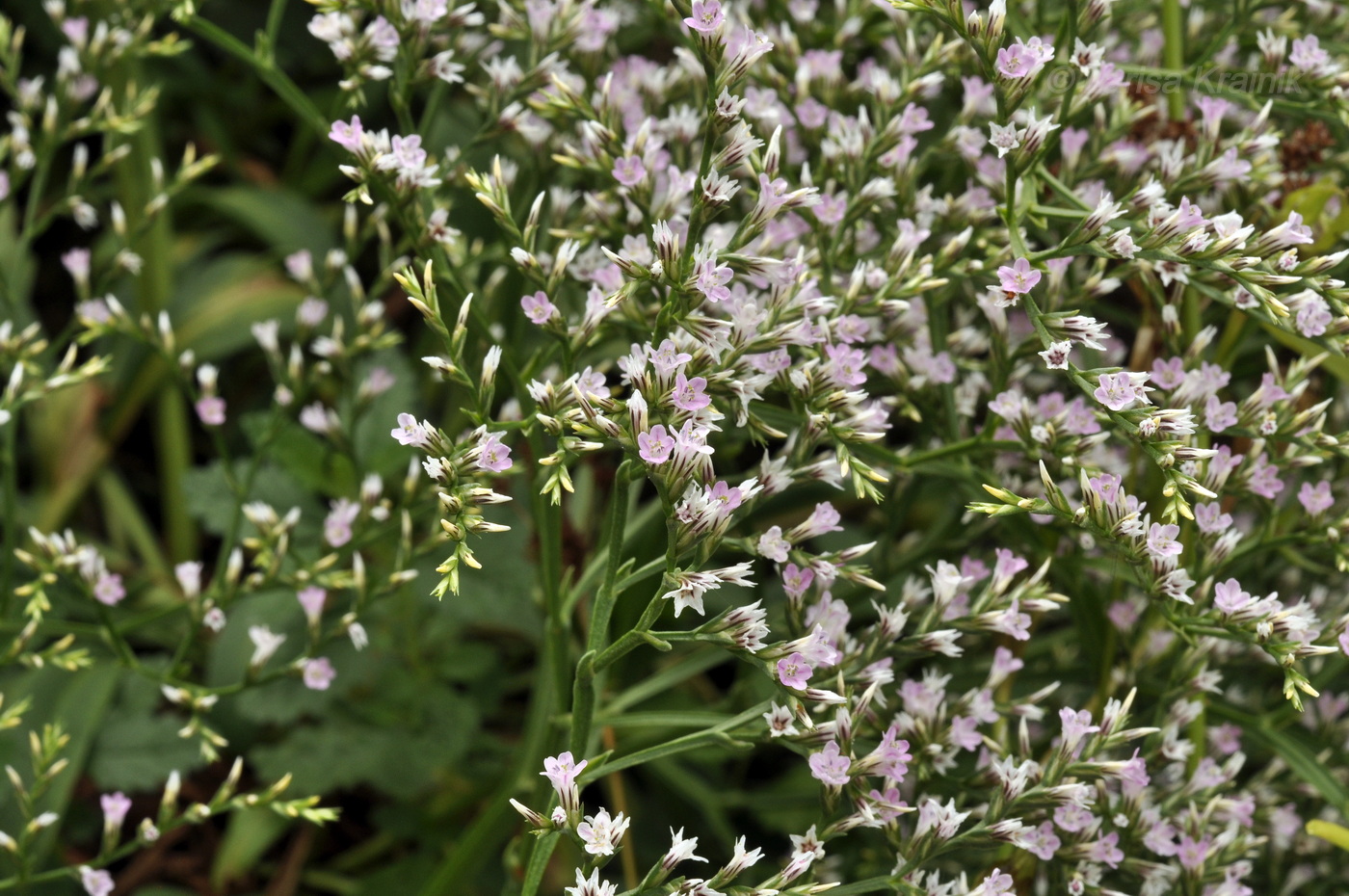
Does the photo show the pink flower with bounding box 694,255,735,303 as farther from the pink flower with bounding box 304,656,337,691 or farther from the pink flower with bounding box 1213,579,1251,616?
the pink flower with bounding box 304,656,337,691

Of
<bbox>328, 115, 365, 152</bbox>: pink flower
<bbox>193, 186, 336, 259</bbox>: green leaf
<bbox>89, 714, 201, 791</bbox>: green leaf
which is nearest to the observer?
<bbox>328, 115, 365, 152</bbox>: pink flower

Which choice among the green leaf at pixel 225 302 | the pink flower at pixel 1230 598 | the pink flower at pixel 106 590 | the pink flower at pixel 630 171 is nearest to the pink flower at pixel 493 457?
the pink flower at pixel 630 171

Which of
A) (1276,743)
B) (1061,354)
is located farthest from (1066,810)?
(1061,354)

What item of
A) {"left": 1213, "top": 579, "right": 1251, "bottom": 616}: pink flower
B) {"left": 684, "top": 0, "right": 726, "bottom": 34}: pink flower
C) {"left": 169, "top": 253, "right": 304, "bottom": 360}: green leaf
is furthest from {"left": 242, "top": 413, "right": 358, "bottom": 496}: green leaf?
{"left": 1213, "top": 579, "right": 1251, "bottom": 616}: pink flower

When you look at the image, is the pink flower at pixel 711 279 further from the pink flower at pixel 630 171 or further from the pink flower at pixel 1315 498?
the pink flower at pixel 1315 498

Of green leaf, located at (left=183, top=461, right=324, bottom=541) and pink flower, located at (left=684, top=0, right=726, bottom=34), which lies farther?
green leaf, located at (left=183, top=461, right=324, bottom=541)

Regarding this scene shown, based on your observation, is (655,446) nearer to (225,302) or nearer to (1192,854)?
(1192,854)
